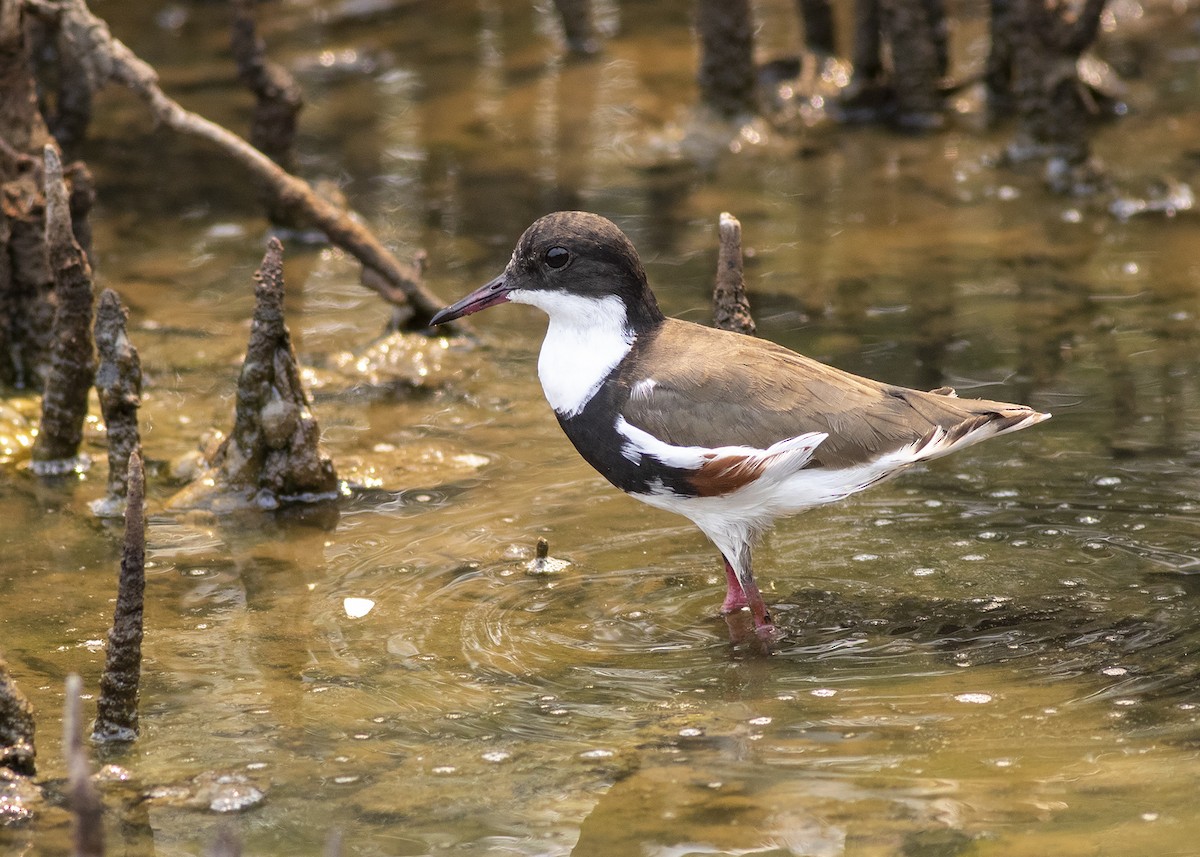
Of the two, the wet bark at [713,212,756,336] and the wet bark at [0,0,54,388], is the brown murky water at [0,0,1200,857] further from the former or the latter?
the wet bark at [713,212,756,336]

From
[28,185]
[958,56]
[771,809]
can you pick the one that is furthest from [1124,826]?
[958,56]

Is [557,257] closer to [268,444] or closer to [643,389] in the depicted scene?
[643,389]

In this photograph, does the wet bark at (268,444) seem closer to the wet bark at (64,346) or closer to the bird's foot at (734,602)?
the wet bark at (64,346)

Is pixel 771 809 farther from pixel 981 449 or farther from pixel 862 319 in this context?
pixel 862 319

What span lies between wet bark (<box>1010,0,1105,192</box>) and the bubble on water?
6325 millimetres

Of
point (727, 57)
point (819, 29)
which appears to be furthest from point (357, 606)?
point (819, 29)

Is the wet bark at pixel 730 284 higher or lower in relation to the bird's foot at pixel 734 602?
higher

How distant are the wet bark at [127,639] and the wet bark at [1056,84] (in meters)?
7.86

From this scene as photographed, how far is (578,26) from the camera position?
1398cm

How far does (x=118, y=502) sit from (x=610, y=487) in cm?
235

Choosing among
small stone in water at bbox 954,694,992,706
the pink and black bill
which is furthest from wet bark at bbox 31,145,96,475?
small stone in water at bbox 954,694,992,706

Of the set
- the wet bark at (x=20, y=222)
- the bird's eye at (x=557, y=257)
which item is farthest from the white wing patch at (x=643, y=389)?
the wet bark at (x=20, y=222)

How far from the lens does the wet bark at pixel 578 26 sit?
13.9 meters

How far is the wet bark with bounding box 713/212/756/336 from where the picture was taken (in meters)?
6.93
